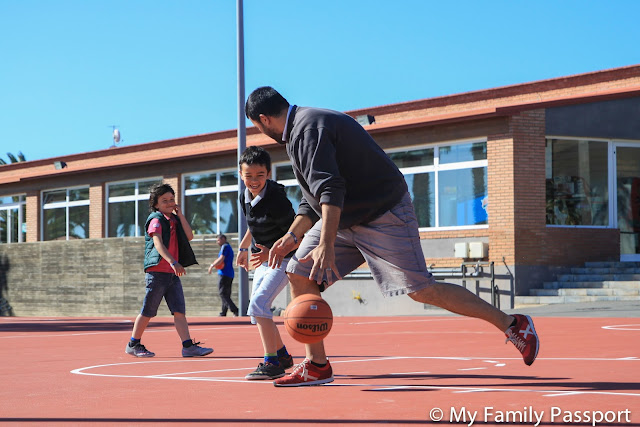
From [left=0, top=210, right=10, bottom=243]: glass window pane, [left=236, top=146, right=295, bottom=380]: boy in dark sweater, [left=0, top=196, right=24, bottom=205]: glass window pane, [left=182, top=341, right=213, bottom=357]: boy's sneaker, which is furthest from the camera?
[left=0, top=210, right=10, bottom=243]: glass window pane

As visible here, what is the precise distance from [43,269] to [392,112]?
13.3m

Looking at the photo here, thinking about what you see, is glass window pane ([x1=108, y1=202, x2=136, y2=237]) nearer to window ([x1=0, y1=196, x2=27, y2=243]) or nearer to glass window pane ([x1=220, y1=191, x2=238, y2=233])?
glass window pane ([x1=220, y1=191, x2=238, y2=233])

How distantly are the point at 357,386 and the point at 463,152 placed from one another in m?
17.8

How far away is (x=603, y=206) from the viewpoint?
23.8 m

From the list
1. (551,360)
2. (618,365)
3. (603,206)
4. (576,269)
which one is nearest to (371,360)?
(551,360)

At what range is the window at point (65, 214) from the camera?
33781mm

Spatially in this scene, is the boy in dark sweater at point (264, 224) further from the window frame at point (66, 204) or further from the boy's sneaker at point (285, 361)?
the window frame at point (66, 204)

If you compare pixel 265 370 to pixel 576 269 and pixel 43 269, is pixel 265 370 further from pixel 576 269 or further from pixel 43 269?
pixel 43 269

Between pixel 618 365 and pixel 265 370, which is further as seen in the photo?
pixel 618 365

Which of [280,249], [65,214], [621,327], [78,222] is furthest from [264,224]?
[65,214]

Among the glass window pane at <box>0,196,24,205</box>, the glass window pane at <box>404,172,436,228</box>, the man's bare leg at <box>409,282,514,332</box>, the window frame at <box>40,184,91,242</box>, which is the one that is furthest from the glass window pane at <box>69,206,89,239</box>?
the man's bare leg at <box>409,282,514,332</box>

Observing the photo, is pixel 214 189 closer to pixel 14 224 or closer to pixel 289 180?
pixel 289 180

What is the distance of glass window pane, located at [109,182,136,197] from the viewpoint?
32312 millimetres

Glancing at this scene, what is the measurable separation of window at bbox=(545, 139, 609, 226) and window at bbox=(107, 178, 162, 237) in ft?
44.1
